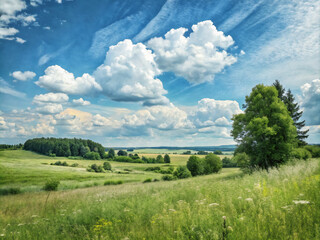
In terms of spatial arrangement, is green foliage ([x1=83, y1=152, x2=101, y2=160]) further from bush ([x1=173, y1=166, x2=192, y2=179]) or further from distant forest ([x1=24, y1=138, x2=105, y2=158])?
bush ([x1=173, y1=166, x2=192, y2=179])

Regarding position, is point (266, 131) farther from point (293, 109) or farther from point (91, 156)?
point (91, 156)

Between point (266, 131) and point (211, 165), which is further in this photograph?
point (211, 165)

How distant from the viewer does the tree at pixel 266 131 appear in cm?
2545

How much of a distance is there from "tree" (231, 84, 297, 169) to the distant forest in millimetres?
106985

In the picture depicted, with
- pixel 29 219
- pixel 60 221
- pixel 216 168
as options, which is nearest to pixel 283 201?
pixel 60 221

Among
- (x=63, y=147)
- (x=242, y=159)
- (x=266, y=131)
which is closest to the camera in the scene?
(x=266, y=131)

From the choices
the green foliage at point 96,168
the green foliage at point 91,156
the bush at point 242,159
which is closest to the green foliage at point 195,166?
the bush at point 242,159

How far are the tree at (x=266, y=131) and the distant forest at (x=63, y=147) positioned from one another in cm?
10699

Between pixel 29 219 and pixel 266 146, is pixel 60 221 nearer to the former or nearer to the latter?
pixel 29 219

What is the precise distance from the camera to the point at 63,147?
111938mm

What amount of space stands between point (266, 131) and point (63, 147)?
113 m

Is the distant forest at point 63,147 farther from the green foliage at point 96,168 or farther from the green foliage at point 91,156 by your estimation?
the green foliage at point 96,168

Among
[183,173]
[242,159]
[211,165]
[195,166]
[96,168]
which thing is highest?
[242,159]

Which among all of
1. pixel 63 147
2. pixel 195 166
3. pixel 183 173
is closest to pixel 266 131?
pixel 183 173
